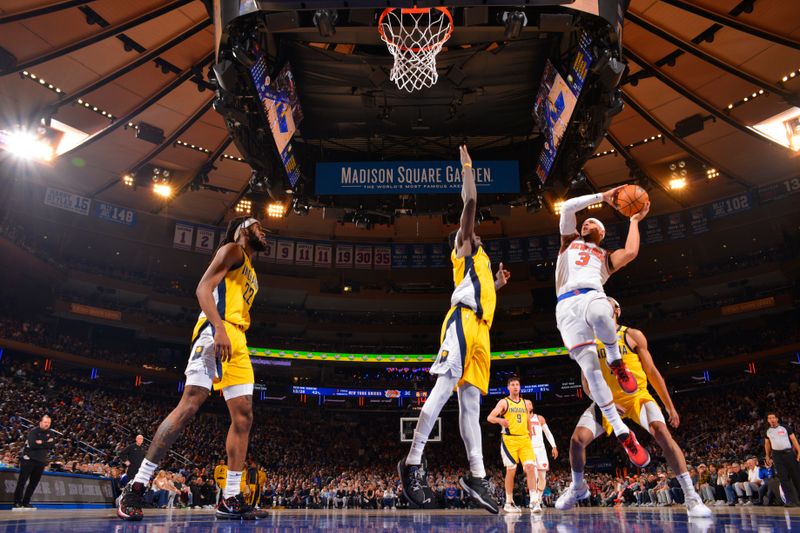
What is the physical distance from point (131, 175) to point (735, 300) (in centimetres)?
2851

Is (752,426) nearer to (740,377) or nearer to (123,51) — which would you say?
(740,377)

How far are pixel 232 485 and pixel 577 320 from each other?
3357 mm

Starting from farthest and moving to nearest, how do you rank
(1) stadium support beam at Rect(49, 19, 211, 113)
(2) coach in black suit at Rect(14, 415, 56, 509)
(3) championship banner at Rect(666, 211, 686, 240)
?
1. (3) championship banner at Rect(666, 211, 686, 240)
2. (1) stadium support beam at Rect(49, 19, 211, 113)
3. (2) coach in black suit at Rect(14, 415, 56, 509)

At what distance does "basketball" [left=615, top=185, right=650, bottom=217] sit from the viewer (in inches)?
205

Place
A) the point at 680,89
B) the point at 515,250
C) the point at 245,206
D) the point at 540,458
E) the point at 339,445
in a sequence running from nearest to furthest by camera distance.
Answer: the point at 540,458
the point at 680,89
the point at 245,206
the point at 515,250
the point at 339,445

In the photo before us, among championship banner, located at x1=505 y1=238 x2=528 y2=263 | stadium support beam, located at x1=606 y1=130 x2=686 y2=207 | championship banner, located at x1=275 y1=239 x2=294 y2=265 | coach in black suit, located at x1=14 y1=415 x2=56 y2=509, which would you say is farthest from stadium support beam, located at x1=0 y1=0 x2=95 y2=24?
championship banner, located at x1=505 y1=238 x2=528 y2=263

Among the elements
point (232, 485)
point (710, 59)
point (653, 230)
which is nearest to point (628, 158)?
point (710, 59)

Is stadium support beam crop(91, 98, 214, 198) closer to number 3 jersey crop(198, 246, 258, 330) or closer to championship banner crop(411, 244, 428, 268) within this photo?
number 3 jersey crop(198, 246, 258, 330)

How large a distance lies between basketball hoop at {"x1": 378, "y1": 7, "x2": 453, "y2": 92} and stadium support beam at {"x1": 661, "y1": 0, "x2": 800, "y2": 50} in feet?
16.6

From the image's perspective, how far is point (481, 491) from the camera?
4.75 m

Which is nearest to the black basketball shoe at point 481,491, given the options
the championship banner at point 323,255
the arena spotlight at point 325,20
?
the arena spotlight at point 325,20

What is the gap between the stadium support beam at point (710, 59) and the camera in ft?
→ 39.8

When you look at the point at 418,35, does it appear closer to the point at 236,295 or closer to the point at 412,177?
the point at 412,177

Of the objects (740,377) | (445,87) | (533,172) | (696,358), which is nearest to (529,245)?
(696,358)
